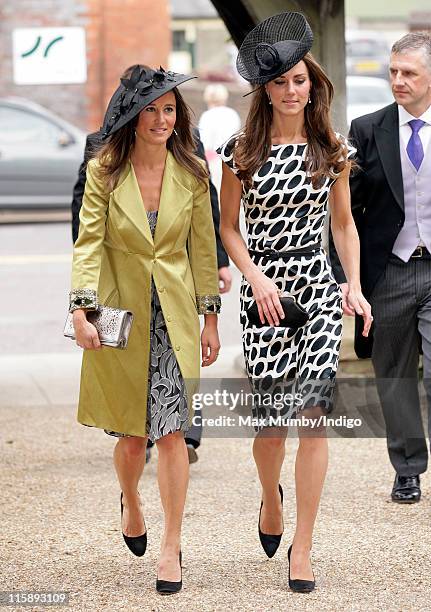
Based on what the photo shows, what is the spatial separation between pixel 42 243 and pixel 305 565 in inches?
503

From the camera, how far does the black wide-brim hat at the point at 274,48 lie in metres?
4.72

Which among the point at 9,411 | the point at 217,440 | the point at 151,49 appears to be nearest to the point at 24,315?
the point at 9,411

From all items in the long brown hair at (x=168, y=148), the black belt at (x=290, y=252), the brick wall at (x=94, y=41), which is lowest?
the black belt at (x=290, y=252)

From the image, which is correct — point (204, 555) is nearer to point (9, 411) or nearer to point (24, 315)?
point (9, 411)

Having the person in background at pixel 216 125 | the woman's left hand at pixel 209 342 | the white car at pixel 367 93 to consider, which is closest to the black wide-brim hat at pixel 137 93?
the woman's left hand at pixel 209 342

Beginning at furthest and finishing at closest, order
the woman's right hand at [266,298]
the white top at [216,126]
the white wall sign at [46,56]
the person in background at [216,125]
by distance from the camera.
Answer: the white top at [216,126] < the person in background at [216,125] < the white wall sign at [46,56] < the woman's right hand at [266,298]

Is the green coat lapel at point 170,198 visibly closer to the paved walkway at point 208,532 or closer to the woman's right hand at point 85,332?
the woman's right hand at point 85,332

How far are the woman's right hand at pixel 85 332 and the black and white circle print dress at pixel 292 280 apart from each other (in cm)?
57

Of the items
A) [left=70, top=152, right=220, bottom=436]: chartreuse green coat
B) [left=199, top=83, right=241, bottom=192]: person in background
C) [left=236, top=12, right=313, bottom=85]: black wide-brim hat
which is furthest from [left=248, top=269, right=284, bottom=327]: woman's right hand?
[left=199, top=83, right=241, bottom=192]: person in background

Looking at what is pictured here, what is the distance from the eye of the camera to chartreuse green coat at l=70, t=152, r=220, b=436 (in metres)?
4.70

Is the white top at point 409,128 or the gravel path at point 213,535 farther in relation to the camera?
the white top at point 409,128

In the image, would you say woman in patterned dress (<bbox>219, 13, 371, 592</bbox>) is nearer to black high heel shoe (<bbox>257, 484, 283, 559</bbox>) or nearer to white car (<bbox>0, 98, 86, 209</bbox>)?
black high heel shoe (<bbox>257, 484, 283, 559</bbox>)

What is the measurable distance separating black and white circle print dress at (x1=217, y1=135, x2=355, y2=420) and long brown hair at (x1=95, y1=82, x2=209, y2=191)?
0.11 metres

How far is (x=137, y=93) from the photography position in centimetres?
470
